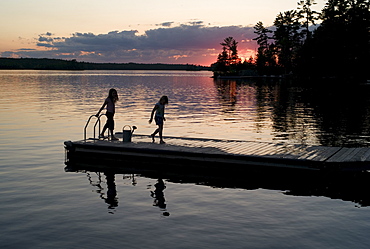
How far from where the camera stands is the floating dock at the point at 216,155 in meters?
14.1

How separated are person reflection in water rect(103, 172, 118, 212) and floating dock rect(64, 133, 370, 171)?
135 cm

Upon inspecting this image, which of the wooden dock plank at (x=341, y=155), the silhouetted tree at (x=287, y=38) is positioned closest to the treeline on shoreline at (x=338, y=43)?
the silhouetted tree at (x=287, y=38)

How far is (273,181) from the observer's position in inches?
567

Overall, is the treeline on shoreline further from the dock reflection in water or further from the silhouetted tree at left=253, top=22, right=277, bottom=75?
the dock reflection in water

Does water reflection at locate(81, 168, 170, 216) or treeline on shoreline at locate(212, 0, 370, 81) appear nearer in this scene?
water reflection at locate(81, 168, 170, 216)

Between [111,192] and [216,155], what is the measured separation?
4.04 meters

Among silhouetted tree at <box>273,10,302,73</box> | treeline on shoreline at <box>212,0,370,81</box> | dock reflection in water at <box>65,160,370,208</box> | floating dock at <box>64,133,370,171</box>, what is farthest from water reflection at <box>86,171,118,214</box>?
silhouetted tree at <box>273,10,302,73</box>

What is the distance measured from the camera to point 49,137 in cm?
2245

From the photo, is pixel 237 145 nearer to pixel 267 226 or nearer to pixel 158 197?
pixel 158 197

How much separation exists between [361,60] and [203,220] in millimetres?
77705

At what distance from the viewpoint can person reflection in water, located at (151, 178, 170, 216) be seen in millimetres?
11531

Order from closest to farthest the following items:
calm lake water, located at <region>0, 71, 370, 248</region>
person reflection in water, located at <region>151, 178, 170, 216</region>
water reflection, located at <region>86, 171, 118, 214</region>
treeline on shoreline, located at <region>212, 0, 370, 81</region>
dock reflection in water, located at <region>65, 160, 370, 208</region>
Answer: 1. calm lake water, located at <region>0, 71, 370, 248</region>
2. person reflection in water, located at <region>151, 178, 170, 216</region>
3. water reflection, located at <region>86, 171, 118, 214</region>
4. dock reflection in water, located at <region>65, 160, 370, 208</region>
5. treeline on shoreline, located at <region>212, 0, 370, 81</region>

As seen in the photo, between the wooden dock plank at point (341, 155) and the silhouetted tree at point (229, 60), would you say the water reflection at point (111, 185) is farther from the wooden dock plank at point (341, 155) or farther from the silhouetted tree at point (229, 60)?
the silhouetted tree at point (229, 60)

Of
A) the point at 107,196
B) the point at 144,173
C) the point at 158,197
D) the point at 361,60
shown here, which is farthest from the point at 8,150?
the point at 361,60
